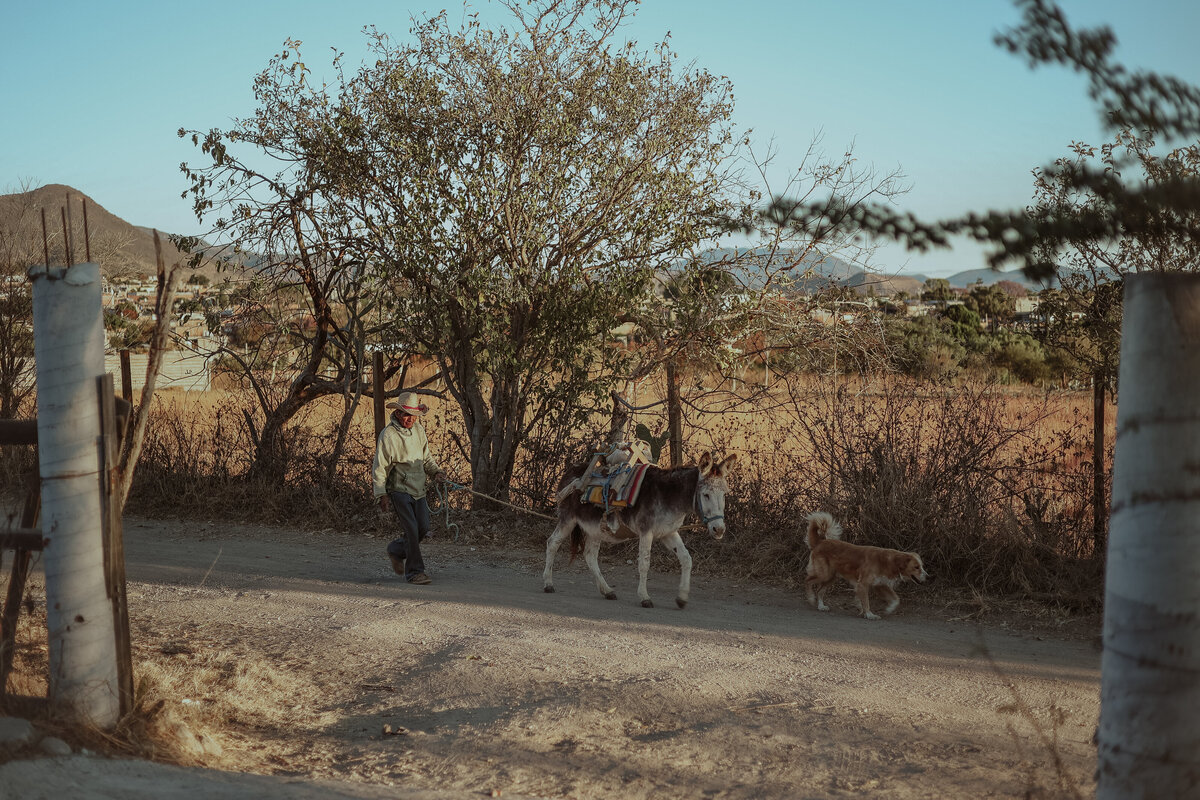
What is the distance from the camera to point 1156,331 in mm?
3445

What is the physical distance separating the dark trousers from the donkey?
4.80ft

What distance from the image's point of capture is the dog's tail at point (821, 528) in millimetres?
10141

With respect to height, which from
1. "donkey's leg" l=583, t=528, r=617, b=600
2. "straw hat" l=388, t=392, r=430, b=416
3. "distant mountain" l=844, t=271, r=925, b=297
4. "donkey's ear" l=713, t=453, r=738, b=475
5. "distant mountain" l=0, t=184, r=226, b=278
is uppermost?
"distant mountain" l=0, t=184, r=226, b=278

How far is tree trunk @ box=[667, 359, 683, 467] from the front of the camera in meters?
13.5

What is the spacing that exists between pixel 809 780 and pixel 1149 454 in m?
2.91

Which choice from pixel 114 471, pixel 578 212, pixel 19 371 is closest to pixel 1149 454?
pixel 114 471

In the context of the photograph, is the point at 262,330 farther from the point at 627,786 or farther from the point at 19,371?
the point at 627,786

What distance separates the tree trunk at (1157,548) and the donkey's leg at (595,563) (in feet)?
23.1

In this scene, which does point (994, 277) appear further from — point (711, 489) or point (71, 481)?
point (711, 489)

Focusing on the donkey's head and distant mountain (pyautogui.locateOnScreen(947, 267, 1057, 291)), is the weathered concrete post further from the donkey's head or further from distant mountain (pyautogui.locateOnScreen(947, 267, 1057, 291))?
the donkey's head

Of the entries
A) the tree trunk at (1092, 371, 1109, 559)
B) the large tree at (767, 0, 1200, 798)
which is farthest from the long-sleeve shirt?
the large tree at (767, 0, 1200, 798)

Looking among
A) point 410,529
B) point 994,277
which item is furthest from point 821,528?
point 994,277

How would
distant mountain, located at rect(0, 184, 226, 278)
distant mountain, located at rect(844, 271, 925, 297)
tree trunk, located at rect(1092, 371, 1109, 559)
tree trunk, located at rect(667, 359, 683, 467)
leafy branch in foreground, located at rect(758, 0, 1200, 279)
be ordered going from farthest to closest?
1. distant mountain, located at rect(0, 184, 226, 278)
2. tree trunk, located at rect(667, 359, 683, 467)
3. distant mountain, located at rect(844, 271, 925, 297)
4. tree trunk, located at rect(1092, 371, 1109, 559)
5. leafy branch in foreground, located at rect(758, 0, 1200, 279)

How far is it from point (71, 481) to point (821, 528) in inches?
276
